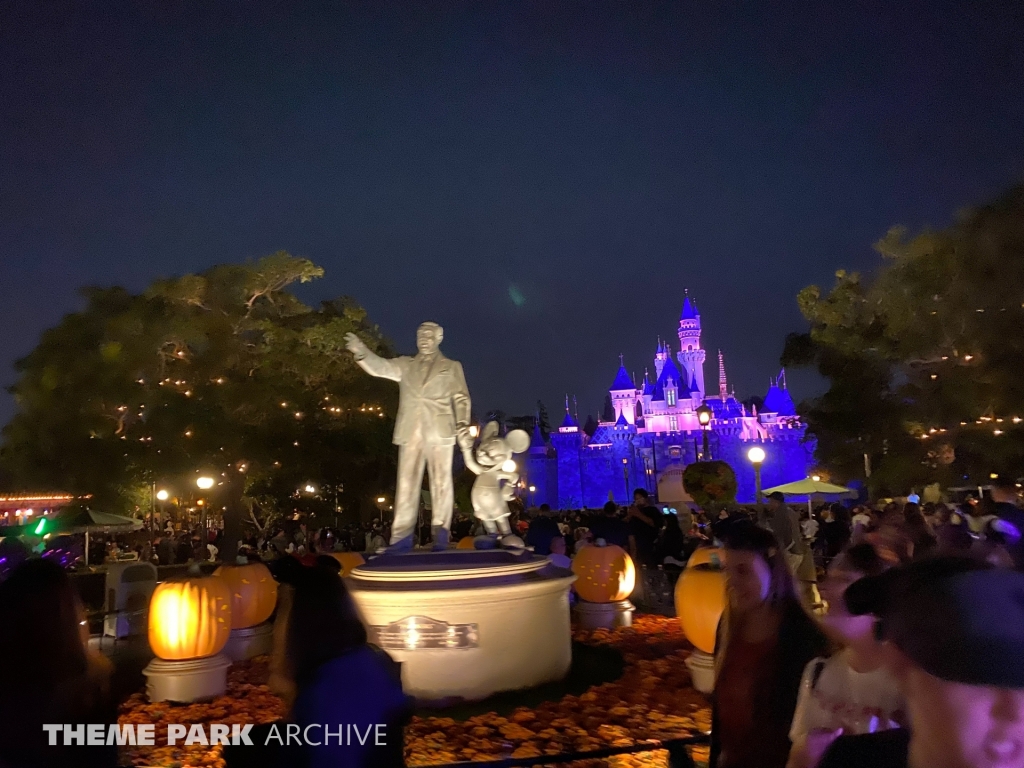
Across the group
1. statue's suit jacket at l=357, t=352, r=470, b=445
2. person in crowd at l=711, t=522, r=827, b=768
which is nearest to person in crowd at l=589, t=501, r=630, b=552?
statue's suit jacket at l=357, t=352, r=470, b=445

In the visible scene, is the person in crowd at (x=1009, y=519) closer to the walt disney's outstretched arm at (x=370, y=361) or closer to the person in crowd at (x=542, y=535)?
the person in crowd at (x=542, y=535)

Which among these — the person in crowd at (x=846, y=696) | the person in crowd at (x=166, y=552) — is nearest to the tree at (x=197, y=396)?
the person in crowd at (x=166, y=552)

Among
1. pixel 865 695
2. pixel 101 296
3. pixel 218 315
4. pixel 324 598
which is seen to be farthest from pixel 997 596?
pixel 101 296

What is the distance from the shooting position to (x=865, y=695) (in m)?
2.03

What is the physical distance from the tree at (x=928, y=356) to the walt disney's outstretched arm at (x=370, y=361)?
51.3ft

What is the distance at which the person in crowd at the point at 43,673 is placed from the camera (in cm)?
195

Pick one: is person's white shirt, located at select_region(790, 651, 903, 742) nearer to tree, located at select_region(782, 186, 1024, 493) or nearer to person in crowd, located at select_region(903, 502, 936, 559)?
person in crowd, located at select_region(903, 502, 936, 559)

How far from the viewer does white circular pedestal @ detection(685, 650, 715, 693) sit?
589 cm

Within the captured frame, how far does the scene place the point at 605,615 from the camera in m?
8.80

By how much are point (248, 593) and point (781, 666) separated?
6662 mm

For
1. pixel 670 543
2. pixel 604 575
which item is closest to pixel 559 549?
pixel 604 575

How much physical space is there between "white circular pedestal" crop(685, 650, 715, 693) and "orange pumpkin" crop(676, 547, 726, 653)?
0.13 meters

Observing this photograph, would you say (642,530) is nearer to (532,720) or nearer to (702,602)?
(702,602)

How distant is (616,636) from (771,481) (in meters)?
61.7
